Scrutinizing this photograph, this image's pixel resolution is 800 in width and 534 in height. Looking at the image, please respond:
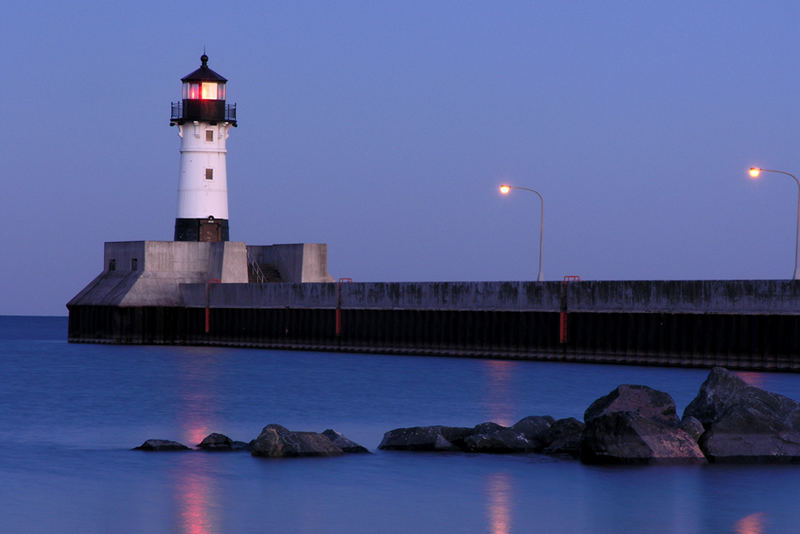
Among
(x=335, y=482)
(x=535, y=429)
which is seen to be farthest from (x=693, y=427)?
(x=335, y=482)

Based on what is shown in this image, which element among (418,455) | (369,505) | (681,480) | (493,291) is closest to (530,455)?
(418,455)

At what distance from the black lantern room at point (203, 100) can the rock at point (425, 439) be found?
144 ft

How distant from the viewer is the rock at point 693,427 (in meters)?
22.2

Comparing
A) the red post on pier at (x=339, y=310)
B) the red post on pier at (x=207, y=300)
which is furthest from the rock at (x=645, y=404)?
the red post on pier at (x=207, y=300)

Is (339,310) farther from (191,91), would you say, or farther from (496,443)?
(496,443)

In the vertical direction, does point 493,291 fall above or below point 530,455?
above

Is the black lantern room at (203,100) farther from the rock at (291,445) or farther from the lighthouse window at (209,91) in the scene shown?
the rock at (291,445)

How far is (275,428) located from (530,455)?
14.0 feet

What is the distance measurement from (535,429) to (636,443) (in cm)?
284

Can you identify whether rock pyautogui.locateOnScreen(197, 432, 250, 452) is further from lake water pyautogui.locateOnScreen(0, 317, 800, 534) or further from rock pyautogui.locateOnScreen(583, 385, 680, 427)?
rock pyautogui.locateOnScreen(583, 385, 680, 427)

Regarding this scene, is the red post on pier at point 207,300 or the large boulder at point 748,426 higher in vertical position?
the red post on pier at point 207,300

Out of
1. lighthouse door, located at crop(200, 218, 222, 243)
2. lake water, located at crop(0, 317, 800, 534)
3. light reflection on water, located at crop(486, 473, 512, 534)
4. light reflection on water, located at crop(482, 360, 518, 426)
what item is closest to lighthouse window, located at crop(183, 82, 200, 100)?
lighthouse door, located at crop(200, 218, 222, 243)

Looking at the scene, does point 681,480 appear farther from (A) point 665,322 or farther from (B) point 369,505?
(A) point 665,322

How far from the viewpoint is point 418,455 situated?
22.9 meters
